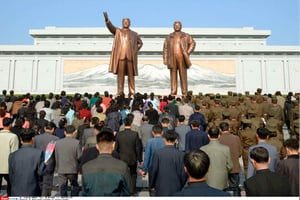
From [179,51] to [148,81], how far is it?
1854 cm

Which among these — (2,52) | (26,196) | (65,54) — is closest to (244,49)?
(65,54)

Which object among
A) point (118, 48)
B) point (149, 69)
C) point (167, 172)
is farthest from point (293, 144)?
point (149, 69)

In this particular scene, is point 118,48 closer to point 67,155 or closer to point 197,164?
point 67,155

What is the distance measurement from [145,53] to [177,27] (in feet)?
64.1

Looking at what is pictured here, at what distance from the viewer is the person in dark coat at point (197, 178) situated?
75.8 inches

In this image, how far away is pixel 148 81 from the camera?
30.8 meters

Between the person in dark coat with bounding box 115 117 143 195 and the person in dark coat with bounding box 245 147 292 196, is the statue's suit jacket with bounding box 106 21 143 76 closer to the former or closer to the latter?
the person in dark coat with bounding box 115 117 143 195

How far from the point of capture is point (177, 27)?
12219 mm

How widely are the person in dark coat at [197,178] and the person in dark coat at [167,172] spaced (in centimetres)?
113

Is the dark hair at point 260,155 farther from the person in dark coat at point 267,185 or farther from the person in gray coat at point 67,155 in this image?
the person in gray coat at point 67,155

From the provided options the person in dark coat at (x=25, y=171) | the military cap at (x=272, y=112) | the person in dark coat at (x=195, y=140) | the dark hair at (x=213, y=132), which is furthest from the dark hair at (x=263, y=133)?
the military cap at (x=272, y=112)

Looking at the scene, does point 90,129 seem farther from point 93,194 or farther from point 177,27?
point 177,27

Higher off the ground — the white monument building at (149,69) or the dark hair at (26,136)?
the white monument building at (149,69)

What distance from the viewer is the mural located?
100ft
